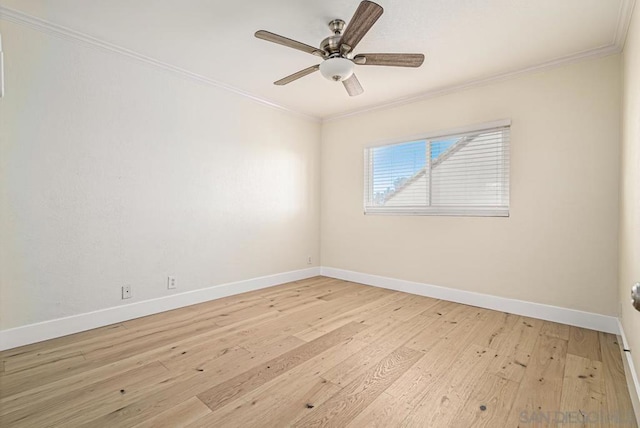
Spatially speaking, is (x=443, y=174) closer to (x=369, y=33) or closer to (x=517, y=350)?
(x=369, y=33)

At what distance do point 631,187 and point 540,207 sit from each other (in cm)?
96

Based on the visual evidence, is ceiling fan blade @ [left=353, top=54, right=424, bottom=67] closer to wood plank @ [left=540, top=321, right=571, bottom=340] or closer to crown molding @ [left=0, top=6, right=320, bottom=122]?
crown molding @ [left=0, top=6, right=320, bottom=122]

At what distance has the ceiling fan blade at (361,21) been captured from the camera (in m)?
1.83

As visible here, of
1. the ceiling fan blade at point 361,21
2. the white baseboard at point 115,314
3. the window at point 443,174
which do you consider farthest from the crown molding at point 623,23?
the white baseboard at point 115,314

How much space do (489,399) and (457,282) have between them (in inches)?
73.3

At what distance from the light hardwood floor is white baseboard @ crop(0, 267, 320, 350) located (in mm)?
95

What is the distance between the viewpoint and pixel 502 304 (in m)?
3.12

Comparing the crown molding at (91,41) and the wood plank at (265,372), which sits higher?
the crown molding at (91,41)

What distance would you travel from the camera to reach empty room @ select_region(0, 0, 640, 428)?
70.5 inches

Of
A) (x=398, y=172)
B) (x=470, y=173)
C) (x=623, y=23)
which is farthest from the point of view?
(x=398, y=172)

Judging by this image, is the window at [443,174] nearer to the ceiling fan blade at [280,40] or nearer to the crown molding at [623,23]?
the crown molding at [623,23]

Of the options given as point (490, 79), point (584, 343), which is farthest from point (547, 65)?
point (584, 343)

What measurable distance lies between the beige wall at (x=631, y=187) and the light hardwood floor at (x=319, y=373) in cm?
35

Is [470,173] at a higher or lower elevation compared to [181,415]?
higher
